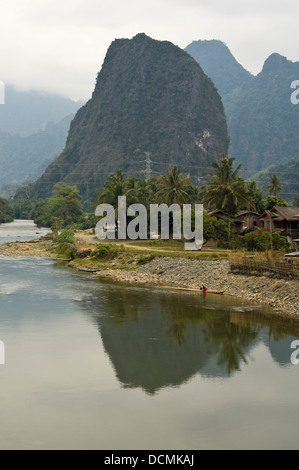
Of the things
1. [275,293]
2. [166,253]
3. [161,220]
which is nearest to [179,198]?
[161,220]

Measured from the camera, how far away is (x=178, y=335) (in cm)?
3134

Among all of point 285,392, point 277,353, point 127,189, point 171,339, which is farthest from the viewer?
point 127,189

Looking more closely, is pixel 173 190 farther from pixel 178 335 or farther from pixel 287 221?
pixel 178 335

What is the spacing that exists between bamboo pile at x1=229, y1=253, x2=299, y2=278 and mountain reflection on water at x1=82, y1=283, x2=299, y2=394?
3915 millimetres

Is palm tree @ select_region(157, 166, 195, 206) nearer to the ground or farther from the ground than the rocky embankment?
farther from the ground

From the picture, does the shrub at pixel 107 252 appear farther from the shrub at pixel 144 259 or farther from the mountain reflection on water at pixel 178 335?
the mountain reflection on water at pixel 178 335

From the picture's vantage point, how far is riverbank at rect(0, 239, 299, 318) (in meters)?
37.8

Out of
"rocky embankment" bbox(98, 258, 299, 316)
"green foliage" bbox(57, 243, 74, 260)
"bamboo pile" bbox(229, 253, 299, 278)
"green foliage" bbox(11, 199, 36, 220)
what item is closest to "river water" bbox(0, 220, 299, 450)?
"rocky embankment" bbox(98, 258, 299, 316)

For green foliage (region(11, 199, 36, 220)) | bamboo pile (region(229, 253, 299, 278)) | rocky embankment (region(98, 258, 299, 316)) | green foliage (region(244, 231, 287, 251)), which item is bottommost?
rocky embankment (region(98, 258, 299, 316))

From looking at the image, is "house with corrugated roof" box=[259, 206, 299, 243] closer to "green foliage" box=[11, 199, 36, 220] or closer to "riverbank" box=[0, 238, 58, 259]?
"riverbank" box=[0, 238, 58, 259]

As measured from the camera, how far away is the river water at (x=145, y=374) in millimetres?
18609

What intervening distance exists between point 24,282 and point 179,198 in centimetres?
2824
